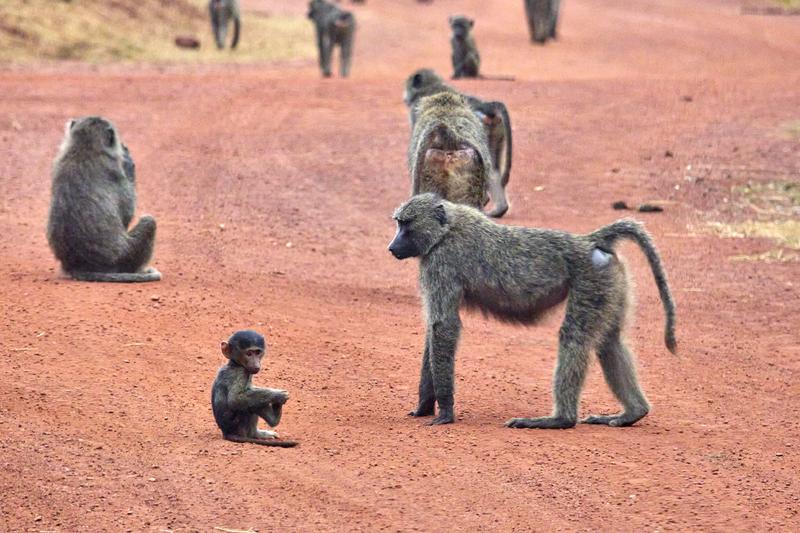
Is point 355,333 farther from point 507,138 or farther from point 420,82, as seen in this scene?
point 507,138

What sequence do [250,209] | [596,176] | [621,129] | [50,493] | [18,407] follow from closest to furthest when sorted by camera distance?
[50,493] → [18,407] → [250,209] → [596,176] → [621,129]

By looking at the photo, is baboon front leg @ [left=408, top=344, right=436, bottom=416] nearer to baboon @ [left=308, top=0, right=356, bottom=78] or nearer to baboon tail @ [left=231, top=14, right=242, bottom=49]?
baboon @ [left=308, top=0, right=356, bottom=78]

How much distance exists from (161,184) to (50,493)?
1065 centimetres

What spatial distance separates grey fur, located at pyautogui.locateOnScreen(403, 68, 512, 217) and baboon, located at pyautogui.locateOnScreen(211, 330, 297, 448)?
15.4ft

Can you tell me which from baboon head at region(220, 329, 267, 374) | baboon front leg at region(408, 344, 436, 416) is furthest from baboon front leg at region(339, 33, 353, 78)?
baboon head at region(220, 329, 267, 374)

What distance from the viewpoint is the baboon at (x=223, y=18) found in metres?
30.1

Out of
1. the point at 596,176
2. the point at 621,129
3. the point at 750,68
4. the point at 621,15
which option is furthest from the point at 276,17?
the point at 596,176

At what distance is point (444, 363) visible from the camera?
859 cm

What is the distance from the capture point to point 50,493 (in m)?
7.04

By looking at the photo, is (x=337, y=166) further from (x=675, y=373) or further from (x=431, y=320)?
(x=431, y=320)

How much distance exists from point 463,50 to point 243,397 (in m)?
17.4

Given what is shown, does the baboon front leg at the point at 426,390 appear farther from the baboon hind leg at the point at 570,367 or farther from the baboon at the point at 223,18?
the baboon at the point at 223,18

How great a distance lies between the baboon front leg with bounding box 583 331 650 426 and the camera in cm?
872

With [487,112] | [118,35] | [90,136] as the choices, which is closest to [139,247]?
[90,136]
